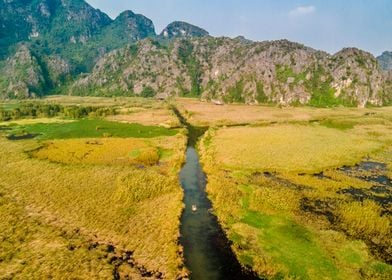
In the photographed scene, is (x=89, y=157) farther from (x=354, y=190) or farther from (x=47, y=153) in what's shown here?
(x=354, y=190)

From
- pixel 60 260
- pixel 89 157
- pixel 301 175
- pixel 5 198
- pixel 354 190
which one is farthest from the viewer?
pixel 89 157

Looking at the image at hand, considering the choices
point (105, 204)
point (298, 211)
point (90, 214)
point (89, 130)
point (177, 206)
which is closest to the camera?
point (90, 214)

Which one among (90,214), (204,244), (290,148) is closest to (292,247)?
(204,244)

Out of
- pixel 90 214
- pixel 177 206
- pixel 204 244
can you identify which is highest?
pixel 177 206

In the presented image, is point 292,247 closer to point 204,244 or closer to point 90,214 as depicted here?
point 204,244

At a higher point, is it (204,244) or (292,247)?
(292,247)

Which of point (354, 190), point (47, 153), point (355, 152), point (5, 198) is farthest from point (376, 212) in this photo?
point (47, 153)

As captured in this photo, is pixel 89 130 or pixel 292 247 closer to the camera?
pixel 292 247

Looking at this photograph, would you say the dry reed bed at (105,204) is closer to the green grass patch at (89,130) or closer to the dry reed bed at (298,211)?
the dry reed bed at (298,211)
